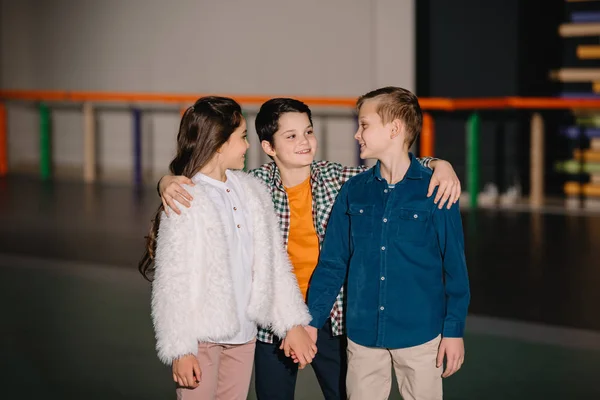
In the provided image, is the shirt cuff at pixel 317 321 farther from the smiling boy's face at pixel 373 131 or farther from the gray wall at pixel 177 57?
the gray wall at pixel 177 57

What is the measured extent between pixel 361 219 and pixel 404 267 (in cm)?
18

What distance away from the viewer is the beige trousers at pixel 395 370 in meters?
2.90

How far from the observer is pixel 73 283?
6.25m

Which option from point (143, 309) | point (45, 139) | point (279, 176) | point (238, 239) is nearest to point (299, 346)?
point (238, 239)

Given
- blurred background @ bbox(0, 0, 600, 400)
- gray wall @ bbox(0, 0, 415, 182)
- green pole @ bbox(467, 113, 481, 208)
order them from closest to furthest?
blurred background @ bbox(0, 0, 600, 400)
green pole @ bbox(467, 113, 481, 208)
gray wall @ bbox(0, 0, 415, 182)

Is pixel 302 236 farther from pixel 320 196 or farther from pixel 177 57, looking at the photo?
pixel 177 57

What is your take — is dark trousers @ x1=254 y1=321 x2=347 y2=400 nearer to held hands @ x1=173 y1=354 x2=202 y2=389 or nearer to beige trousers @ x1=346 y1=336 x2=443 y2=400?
beige trousers @ x1=346 y1=336 x2=443 y2=400

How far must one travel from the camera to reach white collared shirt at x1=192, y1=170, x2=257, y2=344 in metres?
2.91

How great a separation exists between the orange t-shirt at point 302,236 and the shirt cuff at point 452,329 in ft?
1.60

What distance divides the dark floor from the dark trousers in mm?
910

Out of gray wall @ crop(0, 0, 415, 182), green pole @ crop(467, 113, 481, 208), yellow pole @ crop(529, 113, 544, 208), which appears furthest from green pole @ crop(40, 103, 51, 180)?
yellow pole @ crop(529, 113, 544, 208)

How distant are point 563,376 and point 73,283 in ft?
10.2

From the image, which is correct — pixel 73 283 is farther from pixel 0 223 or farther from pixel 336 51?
pixel 336 51

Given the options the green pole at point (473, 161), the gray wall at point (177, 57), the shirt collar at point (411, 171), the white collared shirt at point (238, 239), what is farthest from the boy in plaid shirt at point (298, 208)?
the gray wall at point (177, 57)
